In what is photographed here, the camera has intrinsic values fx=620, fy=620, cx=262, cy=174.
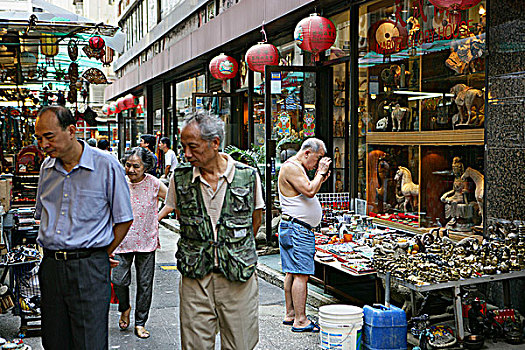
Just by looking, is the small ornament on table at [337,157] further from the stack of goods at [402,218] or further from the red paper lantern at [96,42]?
the red paper lantern at [96,42]

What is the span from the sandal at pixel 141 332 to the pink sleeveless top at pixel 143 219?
0.81 metres

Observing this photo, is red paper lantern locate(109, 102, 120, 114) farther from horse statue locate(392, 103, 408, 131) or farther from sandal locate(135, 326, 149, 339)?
sandal locate(135, 326, 149, 339)

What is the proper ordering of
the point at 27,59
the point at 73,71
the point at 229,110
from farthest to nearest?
the point at 229,110, the point at 73,71, the point at 27,59

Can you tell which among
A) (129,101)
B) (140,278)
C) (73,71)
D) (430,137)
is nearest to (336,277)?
(430,137)

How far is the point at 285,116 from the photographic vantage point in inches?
415

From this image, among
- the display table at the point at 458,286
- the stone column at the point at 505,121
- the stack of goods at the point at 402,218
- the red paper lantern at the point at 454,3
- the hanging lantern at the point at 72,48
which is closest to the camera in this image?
the display table at the point at 458,286

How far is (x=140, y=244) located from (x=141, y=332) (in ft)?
2.99

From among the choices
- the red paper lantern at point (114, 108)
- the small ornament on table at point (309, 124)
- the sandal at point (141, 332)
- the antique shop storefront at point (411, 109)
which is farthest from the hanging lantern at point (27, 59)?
the red paper lantern at point (114, 108)

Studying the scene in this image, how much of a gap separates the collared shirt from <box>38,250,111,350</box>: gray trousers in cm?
14

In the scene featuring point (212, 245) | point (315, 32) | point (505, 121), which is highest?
point (315, 32)

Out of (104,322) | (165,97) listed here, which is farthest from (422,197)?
(165,97)

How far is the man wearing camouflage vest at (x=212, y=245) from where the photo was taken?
4.09m

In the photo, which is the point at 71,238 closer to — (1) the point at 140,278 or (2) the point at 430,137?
(1) the point at 140,278

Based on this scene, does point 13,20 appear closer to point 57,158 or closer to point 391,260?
point 57,158
